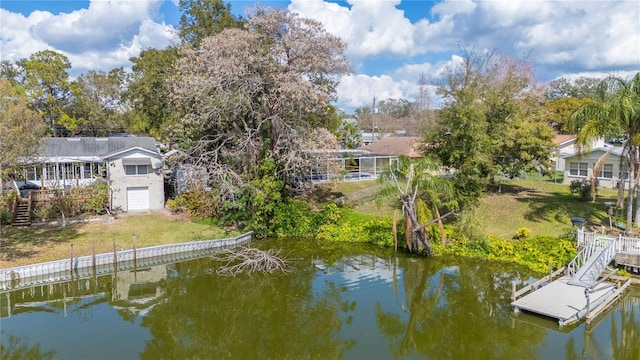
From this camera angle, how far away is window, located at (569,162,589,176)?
105 ft

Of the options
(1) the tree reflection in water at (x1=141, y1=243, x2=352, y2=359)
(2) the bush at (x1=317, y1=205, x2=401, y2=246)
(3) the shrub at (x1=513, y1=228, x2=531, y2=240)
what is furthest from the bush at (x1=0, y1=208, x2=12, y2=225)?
(3) the shrub at (x1=513, y1=228, x2=531, y2=240)

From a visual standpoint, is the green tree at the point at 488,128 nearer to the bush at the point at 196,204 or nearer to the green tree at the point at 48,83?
the bush at the point at 196,204

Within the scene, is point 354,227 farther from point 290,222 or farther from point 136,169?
point 136,169

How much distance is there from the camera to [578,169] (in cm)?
3238

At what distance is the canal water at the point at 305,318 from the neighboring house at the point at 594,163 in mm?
16768

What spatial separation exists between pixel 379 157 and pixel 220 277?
2315 cm

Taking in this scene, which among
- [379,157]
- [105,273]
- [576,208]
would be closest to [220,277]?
[105,273]

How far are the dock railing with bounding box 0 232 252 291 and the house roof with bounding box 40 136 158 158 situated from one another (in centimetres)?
1455

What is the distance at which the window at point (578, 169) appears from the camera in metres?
32.0

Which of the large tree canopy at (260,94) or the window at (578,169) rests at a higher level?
the large tree canopy at (260,94)

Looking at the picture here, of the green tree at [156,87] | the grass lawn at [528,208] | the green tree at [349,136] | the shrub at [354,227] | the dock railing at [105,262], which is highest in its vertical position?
the green tree at [156,87]

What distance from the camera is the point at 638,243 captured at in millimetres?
16688

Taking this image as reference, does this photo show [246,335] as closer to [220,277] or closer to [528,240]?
[220,277]

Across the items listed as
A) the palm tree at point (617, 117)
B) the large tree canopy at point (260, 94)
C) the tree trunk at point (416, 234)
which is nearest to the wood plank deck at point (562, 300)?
the tree trunk at point (416, 234)
